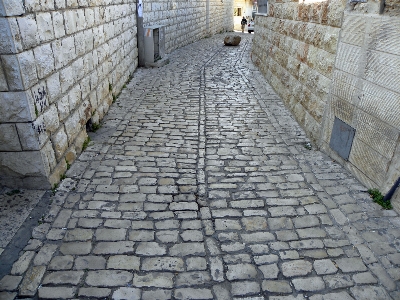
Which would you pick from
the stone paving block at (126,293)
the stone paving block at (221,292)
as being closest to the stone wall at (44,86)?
the stone paving block at (126,293)

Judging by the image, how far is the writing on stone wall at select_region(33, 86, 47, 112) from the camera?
3676mm

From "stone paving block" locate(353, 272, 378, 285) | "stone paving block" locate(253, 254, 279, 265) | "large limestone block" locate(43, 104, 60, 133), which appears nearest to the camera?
"stone paving block" locate(353, 272, 378, 285)

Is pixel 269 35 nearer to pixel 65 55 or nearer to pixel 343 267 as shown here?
pixel 65 55

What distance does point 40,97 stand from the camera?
149 inches

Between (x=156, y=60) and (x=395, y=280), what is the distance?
10523mm

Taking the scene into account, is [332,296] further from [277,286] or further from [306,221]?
[306,221]

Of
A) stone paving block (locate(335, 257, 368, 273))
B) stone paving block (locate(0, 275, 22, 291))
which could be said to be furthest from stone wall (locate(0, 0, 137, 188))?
stone paving block (locate(335, 257, 368, 273))

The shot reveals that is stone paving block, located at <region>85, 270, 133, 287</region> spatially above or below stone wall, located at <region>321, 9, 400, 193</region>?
below

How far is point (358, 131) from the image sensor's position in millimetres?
4297

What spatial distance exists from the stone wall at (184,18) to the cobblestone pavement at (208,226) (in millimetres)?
7866

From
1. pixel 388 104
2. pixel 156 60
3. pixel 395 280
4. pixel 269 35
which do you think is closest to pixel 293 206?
pixel 395 280

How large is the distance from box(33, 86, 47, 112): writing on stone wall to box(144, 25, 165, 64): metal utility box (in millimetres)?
7735

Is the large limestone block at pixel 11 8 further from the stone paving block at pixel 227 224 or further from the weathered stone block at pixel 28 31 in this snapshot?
the stone paving block at pixel 227 224

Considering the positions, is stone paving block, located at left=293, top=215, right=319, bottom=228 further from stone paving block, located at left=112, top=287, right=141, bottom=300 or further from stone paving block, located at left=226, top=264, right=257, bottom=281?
stone paving block, located at left=112, top=287, right=141, bottom=300
